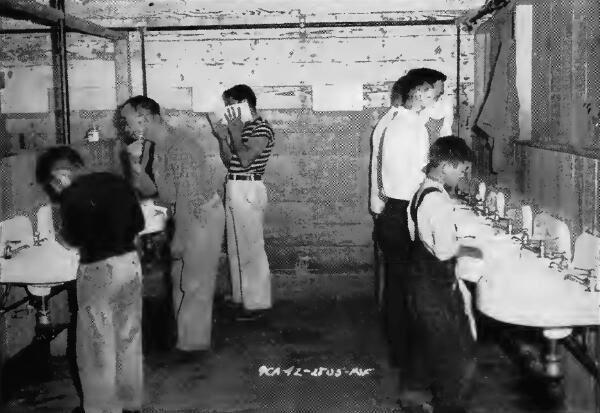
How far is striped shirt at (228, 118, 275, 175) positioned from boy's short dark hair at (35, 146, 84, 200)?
5.02ft

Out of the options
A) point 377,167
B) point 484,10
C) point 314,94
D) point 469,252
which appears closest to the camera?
point 469,252

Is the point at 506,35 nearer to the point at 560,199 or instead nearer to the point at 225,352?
the point at 560,199

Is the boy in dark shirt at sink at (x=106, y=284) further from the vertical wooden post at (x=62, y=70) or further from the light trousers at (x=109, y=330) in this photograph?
the vertical wooden post at (x=62, y=70)

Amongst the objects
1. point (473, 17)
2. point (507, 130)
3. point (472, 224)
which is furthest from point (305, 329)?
point (473, 17)

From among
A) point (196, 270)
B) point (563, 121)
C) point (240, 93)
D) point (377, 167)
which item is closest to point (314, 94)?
point (240, 93)

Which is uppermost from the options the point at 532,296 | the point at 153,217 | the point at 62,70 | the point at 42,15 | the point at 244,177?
the point at 42,15

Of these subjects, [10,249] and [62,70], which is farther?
[62,70]

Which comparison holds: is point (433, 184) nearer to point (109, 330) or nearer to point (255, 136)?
point (109, 330)

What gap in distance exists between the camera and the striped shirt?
18.1 feet

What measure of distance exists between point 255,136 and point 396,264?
1564 mm

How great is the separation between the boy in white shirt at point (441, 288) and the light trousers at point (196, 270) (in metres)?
1.55

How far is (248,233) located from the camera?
18.5 feet

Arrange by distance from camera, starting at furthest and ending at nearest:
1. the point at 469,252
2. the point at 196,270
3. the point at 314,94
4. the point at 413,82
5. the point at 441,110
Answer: the point at 314,94 < the point at 441,110 < the point at 413,82 < the point at 196,270 < the point at 469,252

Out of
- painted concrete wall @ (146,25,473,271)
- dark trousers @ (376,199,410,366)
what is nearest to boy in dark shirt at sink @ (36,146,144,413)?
dark trousers @ (376,199,410,366)
